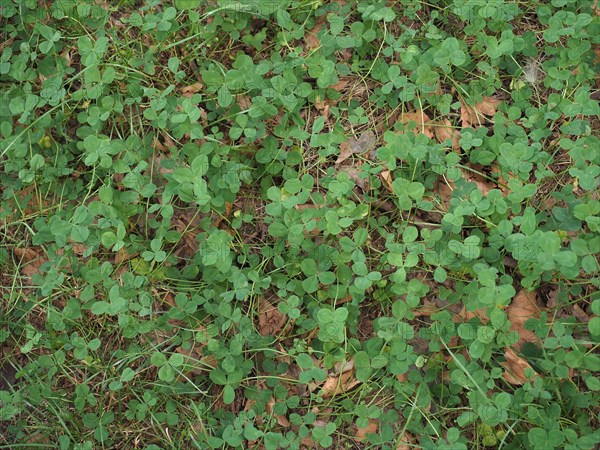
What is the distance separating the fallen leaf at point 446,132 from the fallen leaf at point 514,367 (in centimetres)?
97

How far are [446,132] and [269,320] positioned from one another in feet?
3.93

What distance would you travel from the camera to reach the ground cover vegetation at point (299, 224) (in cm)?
257

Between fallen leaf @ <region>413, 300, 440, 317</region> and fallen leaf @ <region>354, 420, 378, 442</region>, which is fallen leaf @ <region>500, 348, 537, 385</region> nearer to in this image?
fallen leaf @ <region>413, 300, 440, 317</region>

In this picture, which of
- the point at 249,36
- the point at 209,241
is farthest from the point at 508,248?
the point at 249,36

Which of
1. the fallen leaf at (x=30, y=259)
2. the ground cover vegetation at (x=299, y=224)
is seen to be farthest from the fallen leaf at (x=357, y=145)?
the fallen leaf at (x=30, y=259)

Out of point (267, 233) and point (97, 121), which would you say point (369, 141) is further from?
point (97, 121)

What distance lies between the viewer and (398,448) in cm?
256

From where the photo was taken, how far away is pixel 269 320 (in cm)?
276

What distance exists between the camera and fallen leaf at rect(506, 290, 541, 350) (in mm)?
2648

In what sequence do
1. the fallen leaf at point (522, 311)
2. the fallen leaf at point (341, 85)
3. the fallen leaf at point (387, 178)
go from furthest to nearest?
1. the fallen leaf at point (341, 85)
2. the fallen leaf at point (387, 178)
3. the fallen leaf at point (522, 311)

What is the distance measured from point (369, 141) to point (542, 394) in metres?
1.32

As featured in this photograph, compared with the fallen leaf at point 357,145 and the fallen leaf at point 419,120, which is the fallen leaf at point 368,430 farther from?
the fallen leaf at point 419,120

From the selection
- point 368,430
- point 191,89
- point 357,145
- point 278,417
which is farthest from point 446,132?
point 278,417

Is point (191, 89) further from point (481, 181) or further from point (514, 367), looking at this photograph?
point (514, 367)
